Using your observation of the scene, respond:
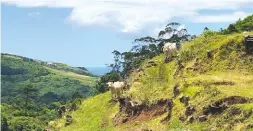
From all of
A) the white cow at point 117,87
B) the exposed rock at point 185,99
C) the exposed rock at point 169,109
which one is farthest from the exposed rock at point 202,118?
the white cow at point 117,87

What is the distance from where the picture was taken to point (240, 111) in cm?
2344

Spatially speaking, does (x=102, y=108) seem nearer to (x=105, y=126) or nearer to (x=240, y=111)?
(x=105, y=126)

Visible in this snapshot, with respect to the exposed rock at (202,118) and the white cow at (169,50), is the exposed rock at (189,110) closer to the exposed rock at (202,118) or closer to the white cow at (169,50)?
the exposed rock at (202,118)

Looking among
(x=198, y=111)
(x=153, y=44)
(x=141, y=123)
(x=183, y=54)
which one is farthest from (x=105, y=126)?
(x=153, y=44)

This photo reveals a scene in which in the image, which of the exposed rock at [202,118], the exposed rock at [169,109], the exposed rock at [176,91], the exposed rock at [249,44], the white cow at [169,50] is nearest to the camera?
the exposed rock at [202,118]

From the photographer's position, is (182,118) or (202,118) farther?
(182,118)

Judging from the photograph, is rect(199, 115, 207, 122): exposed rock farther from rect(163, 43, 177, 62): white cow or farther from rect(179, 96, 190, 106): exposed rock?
rect(163, 43, 177, 62): white cow

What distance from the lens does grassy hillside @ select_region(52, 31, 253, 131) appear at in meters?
24.8

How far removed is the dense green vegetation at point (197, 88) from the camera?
24938 millimetres

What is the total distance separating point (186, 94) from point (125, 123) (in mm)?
6894

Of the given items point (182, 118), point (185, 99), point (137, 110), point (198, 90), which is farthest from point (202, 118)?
point (137, 110)

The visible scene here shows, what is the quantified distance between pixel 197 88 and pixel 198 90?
55 cm

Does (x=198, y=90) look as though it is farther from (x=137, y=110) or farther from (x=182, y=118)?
(x=137, y=110)

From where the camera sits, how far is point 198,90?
28.4 meters
